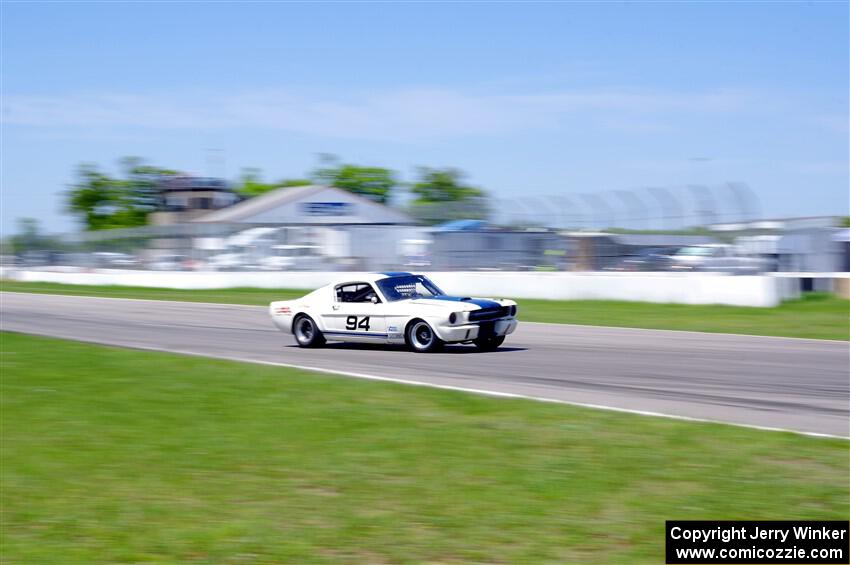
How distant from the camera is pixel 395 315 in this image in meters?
15.2

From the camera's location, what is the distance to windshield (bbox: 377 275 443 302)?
15539 mm

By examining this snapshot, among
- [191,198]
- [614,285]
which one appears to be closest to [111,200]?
[191,198]

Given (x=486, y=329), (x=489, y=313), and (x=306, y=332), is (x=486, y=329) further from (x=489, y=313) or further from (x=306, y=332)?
(x=306, y=332)

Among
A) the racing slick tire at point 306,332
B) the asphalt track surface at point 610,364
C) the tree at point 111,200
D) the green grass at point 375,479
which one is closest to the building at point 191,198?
the tree at point 111,200

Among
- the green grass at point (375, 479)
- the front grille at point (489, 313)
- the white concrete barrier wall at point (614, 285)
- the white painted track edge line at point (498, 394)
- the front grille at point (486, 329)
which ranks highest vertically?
the white concrete barrier wall at point (614, 285)

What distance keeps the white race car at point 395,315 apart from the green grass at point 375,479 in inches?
165

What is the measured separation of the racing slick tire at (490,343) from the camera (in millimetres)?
15180

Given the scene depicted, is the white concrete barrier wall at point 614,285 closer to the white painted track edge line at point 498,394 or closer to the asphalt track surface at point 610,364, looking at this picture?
the asphalt track surface at point 610,364

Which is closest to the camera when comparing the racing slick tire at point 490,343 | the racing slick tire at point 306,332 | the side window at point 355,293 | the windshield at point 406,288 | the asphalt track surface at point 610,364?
the asphalt track surface at point 610,364

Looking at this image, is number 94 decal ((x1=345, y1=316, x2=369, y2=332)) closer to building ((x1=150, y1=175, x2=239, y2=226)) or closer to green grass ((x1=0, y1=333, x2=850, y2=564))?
green grass ((x1=0, y1=333, x2=850, y2=564))

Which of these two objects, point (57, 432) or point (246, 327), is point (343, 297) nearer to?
point (246, 327)

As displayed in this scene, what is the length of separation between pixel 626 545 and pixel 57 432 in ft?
18.0

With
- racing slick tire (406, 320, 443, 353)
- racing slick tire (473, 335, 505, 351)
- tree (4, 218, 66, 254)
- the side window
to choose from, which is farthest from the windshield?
tree (4, 218, 66, 254)

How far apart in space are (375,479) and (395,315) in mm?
A: 8264
